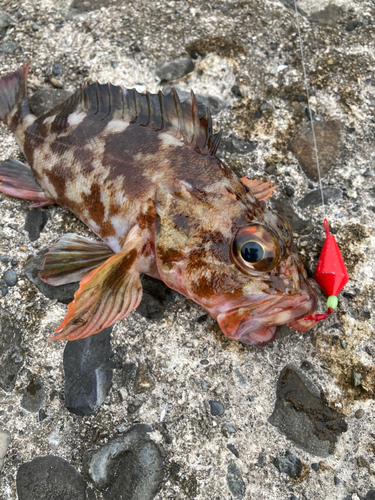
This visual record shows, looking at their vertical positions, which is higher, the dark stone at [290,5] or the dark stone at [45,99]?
the dark stone at [290,5]

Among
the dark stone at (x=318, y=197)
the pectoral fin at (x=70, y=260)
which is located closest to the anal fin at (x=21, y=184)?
the pectoral fin at (x=70, y=260)

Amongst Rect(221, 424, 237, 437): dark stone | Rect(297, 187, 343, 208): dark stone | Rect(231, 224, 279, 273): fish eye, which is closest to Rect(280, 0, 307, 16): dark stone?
Rect(297, 187, 343, 208): dark stone

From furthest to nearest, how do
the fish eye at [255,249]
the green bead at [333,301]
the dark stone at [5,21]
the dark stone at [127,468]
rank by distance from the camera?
the dark stone at [5,21], the green bead at [333,301], the dark stone at [127,468], the fish eye at [255,249]


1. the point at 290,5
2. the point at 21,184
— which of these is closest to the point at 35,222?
the point at 21,184

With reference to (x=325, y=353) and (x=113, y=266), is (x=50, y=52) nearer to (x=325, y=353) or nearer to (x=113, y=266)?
(x=113, y=266)

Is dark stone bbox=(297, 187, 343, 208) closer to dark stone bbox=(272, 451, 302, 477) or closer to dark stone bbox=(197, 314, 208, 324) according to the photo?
dark stone bbox=(197, 314, 208, 324)

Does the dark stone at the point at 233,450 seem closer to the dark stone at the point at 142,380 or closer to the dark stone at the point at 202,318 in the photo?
the dark stone at the point at 142,380

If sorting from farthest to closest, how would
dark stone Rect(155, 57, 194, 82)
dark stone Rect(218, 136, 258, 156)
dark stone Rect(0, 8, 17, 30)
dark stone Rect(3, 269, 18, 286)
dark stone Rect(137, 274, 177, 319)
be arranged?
dark stone Rect(0, 8, 17, 30)
dark stone Rect(155, 57, 194, 82)
dark stone Rect(218, 136, 258, 156)
dark stone Rect(3, 269, 18, 286)
dark stone Rect(137, 274, 177, 319)
